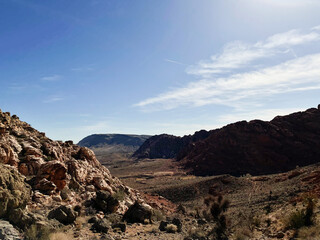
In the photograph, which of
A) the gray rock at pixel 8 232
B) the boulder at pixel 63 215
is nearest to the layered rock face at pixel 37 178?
the gray rock at pixel 8 232

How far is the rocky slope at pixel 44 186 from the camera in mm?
10094

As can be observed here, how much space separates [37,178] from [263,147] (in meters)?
70.4

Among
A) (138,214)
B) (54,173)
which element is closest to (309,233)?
(138,214)

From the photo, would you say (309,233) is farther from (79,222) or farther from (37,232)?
(37,232)

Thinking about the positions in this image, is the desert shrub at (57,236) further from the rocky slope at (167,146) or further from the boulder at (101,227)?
the rocky slope at (167,146)

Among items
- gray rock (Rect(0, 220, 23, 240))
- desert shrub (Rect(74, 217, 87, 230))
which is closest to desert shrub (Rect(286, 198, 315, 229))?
desert shrub (Rect(74, 217, 87, 230))

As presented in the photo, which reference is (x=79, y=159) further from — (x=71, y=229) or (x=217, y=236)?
(x=217, y=236)

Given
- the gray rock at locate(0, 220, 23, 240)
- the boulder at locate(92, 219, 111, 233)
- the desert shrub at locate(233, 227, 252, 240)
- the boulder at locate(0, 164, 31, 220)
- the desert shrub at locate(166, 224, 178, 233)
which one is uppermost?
the boulder at locate(0, 164, 31, 220)

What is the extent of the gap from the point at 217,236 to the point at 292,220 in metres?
4.04

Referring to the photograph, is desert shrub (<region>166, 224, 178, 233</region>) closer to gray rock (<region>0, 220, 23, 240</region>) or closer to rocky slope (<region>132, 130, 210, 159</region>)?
gray rock (<region>0, 220, 23, 240</region>)

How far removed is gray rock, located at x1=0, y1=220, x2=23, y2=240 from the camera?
8.29m

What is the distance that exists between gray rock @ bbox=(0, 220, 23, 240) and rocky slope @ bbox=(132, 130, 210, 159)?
13464 cm

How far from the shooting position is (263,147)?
72.6m

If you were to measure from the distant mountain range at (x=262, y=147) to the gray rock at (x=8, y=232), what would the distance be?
216 feet
